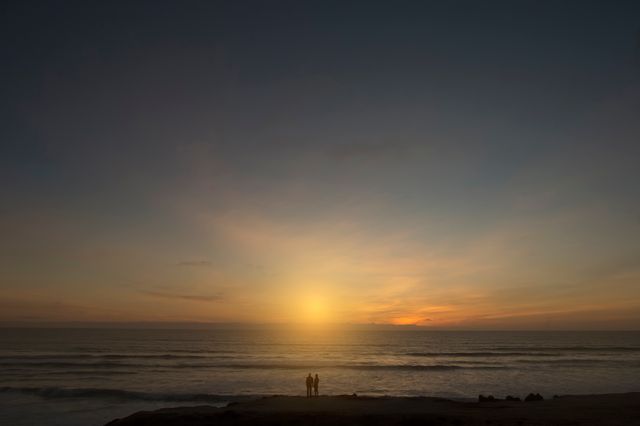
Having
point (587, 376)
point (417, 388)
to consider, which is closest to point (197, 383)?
point (417, 388)

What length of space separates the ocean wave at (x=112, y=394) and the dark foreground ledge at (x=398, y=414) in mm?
12583

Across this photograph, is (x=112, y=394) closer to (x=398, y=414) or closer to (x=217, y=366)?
(x=217, y=366)

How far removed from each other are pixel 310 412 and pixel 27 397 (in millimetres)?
Result: 27672

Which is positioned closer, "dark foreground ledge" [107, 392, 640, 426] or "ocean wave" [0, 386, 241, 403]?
"dark foreground ledge" [107, 392, 640, 426]

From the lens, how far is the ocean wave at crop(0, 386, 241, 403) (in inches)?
1331

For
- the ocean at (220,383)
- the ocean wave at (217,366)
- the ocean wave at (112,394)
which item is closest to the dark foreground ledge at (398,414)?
the ocean at (220,383)

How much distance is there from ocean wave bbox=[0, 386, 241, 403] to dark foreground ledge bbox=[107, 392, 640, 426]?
12.6m

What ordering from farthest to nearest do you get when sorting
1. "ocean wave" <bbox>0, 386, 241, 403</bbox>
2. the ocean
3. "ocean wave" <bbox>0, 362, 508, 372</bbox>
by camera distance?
"ocean wave" <bbox>0, 362, 508, 372</bbox>
"ocean wave" <bbox>0, 386, 241, 403</bbox>
the ocean

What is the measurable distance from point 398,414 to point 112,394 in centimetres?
2699

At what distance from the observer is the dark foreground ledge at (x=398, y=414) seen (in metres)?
17.9

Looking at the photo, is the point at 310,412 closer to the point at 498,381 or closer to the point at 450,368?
the point at 498,381

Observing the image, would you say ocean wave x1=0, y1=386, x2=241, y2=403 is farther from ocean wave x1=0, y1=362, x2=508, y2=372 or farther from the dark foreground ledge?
ocean wave x1=0, y1=362, x2=508, y2=372

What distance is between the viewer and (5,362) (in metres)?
62.5

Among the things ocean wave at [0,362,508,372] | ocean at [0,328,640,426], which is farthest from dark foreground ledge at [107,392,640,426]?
ocean wave at [0,362,508,372]
